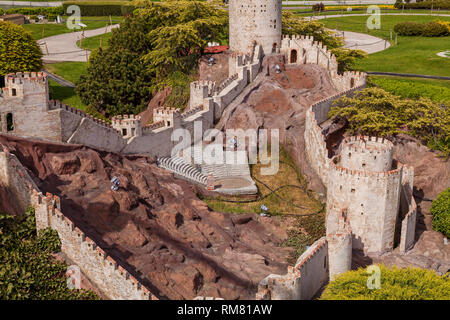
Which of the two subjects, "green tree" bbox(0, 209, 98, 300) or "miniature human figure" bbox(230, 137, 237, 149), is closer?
"green tree" bbox(0, 209, 98, 300)

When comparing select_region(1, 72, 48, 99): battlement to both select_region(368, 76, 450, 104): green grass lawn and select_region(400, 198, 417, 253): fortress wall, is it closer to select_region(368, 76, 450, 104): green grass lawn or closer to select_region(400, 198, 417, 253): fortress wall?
select_region(400, 198, 417, 253): fortress wall

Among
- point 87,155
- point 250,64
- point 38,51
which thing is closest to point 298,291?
point 87,155

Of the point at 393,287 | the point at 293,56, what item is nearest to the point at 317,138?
the point at 293,56

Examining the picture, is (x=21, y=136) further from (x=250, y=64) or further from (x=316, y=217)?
(x=250, y=64)

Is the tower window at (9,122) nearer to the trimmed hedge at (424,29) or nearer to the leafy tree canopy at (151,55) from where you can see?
the leafy tree canopy at (151,55)

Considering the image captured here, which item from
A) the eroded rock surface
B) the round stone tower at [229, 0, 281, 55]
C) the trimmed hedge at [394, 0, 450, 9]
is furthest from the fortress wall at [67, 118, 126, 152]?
the trimmed hedge at [394, 0, 450, 9]
